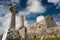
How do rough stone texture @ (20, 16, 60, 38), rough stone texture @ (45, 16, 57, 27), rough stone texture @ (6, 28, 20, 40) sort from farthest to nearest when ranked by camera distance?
rough stone texture @ (45, 16, 57, 27), rough stone texture @ (20, 16, 60, 38), rough stone texture @ (6, 28, 20, 40)

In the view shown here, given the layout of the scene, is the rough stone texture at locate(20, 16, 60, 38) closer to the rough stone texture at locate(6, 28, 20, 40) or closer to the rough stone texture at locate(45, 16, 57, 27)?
the rough stone texture at locate(45, 16, 57, 27)

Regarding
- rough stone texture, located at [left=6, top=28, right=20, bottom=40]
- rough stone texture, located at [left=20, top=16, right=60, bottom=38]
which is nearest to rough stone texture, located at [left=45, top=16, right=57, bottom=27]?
rough stone texture, located at [left=20, top=16, right=60, bottom=38]

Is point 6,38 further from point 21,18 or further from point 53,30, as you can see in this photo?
point 53,30

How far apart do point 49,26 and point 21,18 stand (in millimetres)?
29053

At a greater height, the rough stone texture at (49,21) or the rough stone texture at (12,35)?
the rough stone texture at (49,21)

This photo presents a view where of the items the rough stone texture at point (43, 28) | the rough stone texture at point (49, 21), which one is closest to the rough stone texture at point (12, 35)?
the rough stone texture at point (43, 28)

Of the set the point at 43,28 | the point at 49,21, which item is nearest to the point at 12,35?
the point at 43,28

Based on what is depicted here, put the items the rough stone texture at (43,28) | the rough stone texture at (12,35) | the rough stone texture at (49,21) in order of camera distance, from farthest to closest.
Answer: the rough stone texture at (49,21) < the rough stone texture at (43,28) < the rough stone texture at (12,35)

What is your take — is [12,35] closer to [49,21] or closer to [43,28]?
[43,28]

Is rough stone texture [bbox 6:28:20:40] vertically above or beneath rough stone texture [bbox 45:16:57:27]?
beneath

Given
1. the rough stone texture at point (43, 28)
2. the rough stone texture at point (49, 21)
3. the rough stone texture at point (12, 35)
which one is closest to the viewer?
the rough stone texture at point (12, 35)

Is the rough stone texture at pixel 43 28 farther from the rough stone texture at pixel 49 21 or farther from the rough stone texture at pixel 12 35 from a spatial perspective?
Result: the rough stone texture at pixel 12 35

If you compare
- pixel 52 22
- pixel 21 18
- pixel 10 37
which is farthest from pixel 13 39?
pixel 52 22

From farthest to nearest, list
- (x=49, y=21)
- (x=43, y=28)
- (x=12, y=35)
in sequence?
1. (x=49, y=21)
2. (x=43, y=28)
3. (x=12, y=35)
